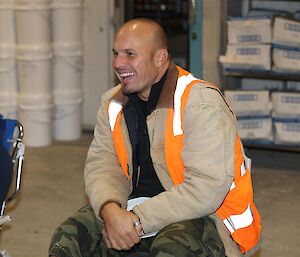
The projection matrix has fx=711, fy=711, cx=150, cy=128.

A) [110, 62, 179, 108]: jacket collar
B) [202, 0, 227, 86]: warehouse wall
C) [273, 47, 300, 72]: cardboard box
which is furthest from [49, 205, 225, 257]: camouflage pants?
[202, 0, 227, 86]: warehouse wall

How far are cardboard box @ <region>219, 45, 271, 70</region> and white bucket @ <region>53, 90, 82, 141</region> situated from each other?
55.9 inches

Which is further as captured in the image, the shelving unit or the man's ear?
the shelving unit

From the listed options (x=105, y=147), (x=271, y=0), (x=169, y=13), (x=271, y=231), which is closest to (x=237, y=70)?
(x=271, y=0)

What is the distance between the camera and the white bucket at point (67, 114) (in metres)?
5.73

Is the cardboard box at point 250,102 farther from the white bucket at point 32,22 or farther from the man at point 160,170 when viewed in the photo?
the man at point 160,170

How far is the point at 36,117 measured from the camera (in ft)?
18.4

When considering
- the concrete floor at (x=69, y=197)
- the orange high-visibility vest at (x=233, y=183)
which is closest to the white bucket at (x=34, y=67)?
the concrete floor at (x=69, y=197)

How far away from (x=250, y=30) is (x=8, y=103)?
203 centimetres

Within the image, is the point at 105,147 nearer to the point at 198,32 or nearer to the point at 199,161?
the point at 199,161

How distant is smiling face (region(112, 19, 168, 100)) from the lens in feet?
8.16

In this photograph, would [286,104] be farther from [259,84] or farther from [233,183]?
[233,183]

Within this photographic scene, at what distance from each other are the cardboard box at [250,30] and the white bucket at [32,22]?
147 centimetres

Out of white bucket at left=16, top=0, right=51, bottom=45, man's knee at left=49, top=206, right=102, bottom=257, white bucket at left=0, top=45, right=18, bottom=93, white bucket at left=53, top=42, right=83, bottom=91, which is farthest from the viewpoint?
white bucket at left=53, top=42, right=83, bottom=91

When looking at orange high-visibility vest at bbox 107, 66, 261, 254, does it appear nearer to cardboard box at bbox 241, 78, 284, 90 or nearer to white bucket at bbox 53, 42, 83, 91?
cardboard box at bbox 241, 78, 284, 90
